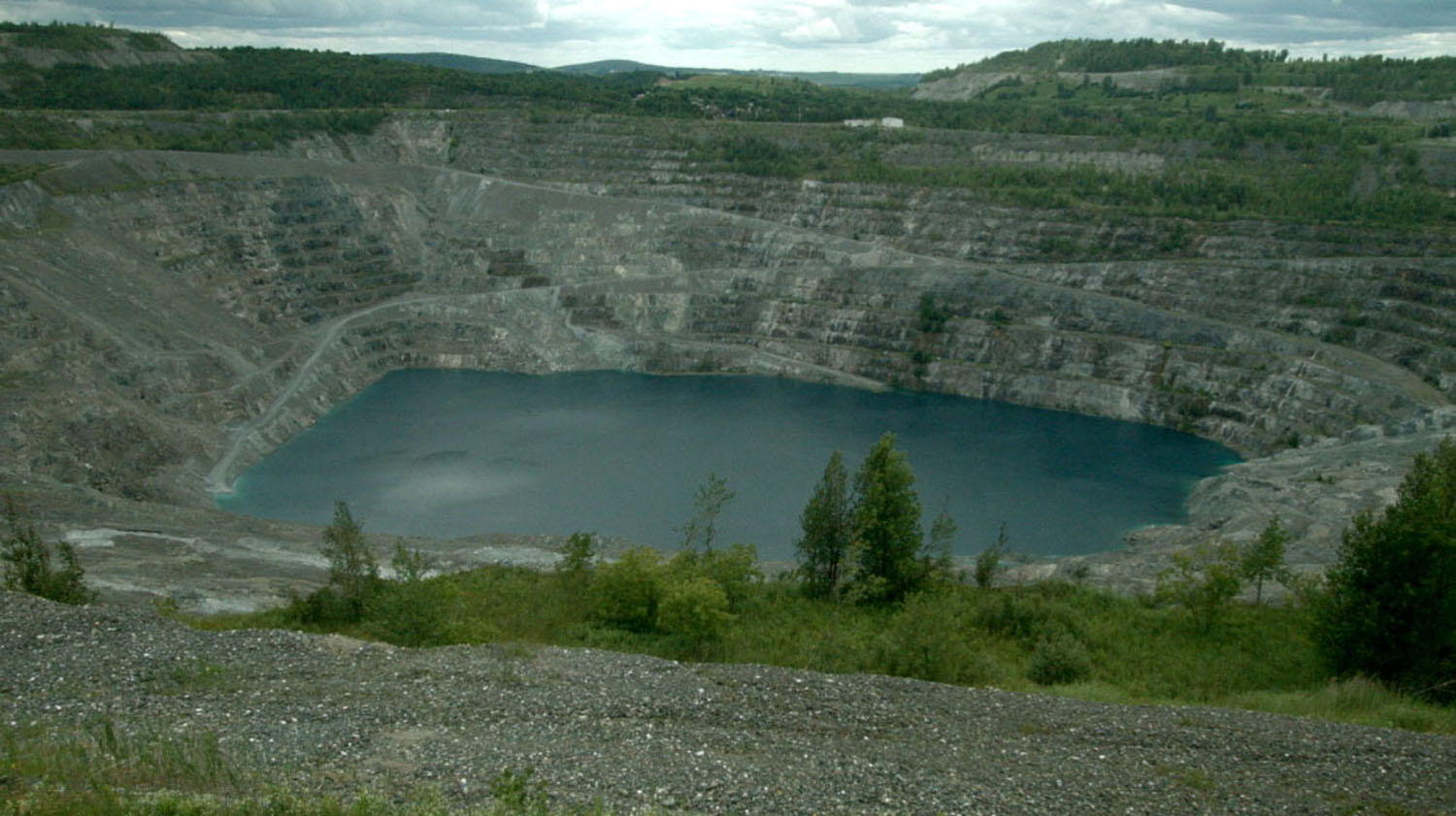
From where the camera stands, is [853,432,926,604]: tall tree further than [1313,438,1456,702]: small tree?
Yes

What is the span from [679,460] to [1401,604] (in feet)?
117

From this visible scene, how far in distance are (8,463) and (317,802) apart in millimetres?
36764

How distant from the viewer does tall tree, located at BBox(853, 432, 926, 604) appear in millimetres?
28734

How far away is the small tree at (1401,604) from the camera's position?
20703 mm

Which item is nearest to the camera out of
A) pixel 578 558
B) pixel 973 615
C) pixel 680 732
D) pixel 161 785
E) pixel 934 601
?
pixel 161 785

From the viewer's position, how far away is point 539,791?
43.1 ft

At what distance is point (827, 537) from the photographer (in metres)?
29.0

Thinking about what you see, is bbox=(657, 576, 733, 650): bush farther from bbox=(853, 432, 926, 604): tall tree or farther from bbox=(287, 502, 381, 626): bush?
bbox=(287, 502, 381, 626): bush

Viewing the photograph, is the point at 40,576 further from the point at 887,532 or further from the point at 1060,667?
the point at 1060,667

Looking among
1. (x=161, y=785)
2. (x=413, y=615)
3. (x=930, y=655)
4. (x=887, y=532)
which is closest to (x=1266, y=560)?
(x=887, y=532)

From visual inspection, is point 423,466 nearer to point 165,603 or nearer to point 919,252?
point 165,603

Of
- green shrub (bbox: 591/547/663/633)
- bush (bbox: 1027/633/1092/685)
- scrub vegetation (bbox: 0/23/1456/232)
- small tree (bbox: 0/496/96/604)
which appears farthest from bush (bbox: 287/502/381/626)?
scrub vegetation (bbox: 0/23/1456/232)

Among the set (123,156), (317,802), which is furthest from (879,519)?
(123,156)

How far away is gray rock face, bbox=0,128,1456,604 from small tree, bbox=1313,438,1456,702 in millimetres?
14088
